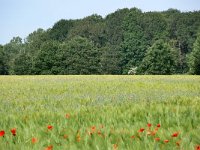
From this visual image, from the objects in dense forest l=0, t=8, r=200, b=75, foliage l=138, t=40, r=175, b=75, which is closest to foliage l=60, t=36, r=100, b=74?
dense forest l=0, t=8, r=200, b=75

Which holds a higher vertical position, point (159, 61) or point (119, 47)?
point (119, 47)

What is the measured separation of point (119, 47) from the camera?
3602 inches

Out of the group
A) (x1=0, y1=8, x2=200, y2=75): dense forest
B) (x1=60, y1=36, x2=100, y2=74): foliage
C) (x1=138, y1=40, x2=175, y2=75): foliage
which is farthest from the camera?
(x1=60, y1=36, x2=100, y2=74): foliage

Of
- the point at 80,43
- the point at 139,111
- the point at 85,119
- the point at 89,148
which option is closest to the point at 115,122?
the point at 85,119

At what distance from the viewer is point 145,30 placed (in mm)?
93312

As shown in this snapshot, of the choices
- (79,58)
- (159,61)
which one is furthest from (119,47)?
(159,61)

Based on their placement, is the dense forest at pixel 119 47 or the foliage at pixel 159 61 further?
the dense forest at pixel 119 47

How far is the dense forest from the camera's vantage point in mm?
74188

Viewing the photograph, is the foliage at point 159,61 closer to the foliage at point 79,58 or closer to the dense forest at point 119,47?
the dense forest at point 119,47

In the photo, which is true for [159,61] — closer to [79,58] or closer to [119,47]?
[79,58]

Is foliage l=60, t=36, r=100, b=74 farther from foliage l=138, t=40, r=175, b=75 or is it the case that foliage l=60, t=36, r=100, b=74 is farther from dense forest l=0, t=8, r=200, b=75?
foliage l=138, t=40, r=175, b=75

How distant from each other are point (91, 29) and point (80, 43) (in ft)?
65.4

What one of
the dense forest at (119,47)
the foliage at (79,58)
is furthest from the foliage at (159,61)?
the foliage at (79,58)

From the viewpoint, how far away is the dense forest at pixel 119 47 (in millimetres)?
74188
